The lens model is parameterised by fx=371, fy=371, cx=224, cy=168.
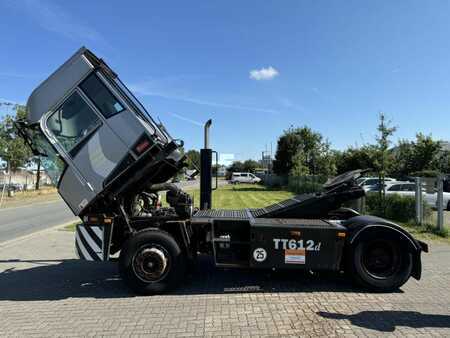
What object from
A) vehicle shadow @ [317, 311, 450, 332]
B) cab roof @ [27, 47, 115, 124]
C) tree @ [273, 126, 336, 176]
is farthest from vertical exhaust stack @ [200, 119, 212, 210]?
tree @ [273, 126, 336, 176]

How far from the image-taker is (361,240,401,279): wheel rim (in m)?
5.57

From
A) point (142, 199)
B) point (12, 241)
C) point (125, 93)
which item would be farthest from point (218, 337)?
point (12, 241)

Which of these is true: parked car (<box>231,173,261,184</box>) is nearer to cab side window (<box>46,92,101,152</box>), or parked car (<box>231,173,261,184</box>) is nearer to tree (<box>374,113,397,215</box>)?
tree (<box>374,113,397,215</box>)

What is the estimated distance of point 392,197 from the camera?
13891 mm

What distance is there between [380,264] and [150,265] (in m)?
3.47

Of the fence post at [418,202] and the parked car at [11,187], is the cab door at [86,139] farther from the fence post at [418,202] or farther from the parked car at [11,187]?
the parked car at [11,187]

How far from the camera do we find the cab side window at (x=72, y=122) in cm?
558

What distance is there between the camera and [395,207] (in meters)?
13.5

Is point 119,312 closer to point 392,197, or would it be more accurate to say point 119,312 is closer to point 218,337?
point 218,337

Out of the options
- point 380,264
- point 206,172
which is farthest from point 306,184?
point 380,264

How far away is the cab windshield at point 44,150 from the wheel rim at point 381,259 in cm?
479

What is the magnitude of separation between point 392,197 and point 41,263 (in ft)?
39.0

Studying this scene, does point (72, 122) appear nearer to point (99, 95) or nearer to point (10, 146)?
point (99, 95)

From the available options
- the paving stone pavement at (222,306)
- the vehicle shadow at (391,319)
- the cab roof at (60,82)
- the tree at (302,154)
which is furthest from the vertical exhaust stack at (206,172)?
the tree at (302,154)
